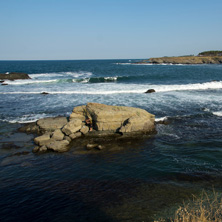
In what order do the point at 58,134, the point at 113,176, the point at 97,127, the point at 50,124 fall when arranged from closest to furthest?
1. the point at 113,176
2. the point at 58,134
3. the point at 97,127
4. the point at 50,124

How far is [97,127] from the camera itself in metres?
15.0

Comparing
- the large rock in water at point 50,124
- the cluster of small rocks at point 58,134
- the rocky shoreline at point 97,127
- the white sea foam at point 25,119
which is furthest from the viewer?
the white sea foam at point 25,119

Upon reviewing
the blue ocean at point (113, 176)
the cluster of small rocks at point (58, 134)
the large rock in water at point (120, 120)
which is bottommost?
the blue ocean at point (113, 176)

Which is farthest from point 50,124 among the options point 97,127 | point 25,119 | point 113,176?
point 113,176

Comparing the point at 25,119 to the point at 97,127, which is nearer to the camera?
the point at 97,127

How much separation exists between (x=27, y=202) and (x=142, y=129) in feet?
30.4

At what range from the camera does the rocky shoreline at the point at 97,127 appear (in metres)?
14.0

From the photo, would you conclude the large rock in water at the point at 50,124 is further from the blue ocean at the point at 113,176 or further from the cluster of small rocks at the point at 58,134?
the blue ocean at the point at 113,176

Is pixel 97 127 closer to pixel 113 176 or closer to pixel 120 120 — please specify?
pixel 120 120

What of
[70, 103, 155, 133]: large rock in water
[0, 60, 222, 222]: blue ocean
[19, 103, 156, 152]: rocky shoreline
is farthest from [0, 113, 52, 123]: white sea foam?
[70, 103, 155, 133]: large rock in water

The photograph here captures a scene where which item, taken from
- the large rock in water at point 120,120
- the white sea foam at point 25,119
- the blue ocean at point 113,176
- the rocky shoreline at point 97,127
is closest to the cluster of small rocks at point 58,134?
the rocky shoreline at point 97,127

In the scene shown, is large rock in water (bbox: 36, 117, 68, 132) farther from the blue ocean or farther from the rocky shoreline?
the blue ocean

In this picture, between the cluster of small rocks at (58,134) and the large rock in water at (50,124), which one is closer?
the cluster of small rocks at (58,134)

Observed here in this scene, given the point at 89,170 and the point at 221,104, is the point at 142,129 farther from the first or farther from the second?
the point at 221,104
